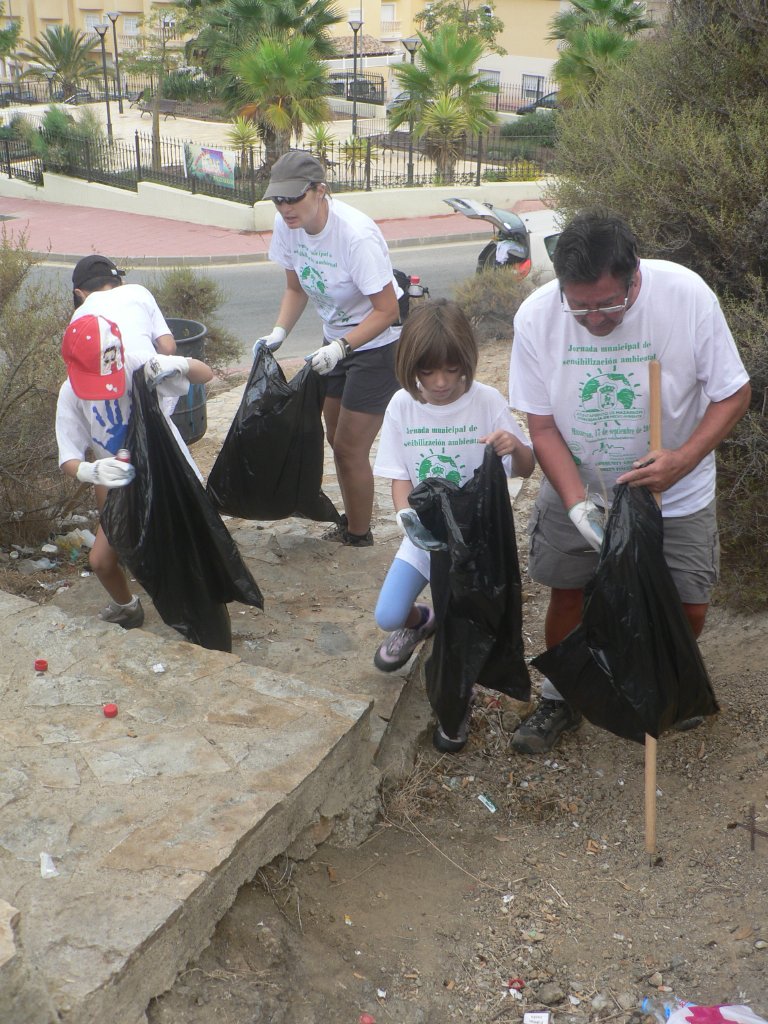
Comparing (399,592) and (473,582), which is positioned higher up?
(473,582)

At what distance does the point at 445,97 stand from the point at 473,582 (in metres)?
17.9

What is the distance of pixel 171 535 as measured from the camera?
131 inches

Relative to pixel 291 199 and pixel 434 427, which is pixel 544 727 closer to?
pixel 434 427

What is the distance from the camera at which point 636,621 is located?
2.59 metres

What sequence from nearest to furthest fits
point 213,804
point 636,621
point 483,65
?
point 213,804
point 636,621
point 483,65

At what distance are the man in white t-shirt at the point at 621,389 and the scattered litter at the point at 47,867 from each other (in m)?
1.59

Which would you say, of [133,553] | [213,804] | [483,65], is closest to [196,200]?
[133,553]

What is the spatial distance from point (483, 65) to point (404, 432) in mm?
37630

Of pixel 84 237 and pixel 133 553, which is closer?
pixel 133 553

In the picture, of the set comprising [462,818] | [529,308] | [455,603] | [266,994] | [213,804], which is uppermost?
[529,308]

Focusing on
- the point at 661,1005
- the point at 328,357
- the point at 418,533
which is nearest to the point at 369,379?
the point at 328,357

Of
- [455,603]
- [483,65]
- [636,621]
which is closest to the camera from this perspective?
[636,621]

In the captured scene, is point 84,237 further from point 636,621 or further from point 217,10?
point 636,621

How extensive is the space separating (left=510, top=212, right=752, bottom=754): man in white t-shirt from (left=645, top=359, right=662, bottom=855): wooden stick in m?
0.05
